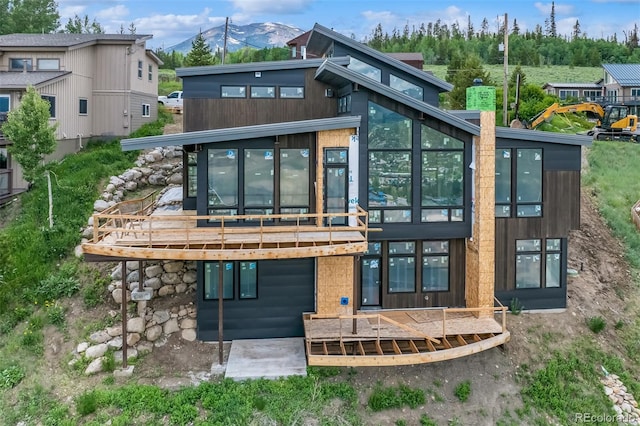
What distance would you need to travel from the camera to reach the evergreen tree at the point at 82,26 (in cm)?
4681

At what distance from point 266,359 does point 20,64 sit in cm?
1979

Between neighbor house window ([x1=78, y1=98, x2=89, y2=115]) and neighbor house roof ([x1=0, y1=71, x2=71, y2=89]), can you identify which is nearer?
neighbor house roof ([x1=0, y1=71, x2=71, y2=89])

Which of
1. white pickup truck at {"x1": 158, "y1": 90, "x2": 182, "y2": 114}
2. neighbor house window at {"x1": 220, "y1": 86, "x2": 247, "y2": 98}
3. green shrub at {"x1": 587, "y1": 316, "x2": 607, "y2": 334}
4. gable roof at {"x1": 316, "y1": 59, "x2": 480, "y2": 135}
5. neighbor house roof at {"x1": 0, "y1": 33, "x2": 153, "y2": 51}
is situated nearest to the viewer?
gable roof at {"x1": 316, "y1": 59, "x2": 480, "y2": 135}

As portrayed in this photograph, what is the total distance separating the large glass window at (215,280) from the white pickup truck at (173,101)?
20127 millimetres

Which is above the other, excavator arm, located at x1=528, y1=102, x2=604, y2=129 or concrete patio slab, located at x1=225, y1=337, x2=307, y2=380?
excavator arm, located at x1=528, y1=102, x2=604, y2=129

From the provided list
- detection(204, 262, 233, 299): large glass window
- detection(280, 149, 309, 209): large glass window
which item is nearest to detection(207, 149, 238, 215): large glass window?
detection(280, 149, 309, 209): large glass window

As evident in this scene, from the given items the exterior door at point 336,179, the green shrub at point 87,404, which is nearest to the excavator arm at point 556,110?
the exterior door at point 336,179

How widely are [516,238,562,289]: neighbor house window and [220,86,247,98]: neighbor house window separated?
9612 mm

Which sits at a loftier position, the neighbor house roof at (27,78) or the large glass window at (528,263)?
the neighbor house roof at (27,78)

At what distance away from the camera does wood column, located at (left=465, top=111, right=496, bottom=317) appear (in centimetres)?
1409

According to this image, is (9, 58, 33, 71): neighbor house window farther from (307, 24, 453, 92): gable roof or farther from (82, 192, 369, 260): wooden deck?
(82, 192, 369, 260): wooden deck

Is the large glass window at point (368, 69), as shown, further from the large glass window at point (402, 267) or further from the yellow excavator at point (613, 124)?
the yellow excavator at point (613, 124)

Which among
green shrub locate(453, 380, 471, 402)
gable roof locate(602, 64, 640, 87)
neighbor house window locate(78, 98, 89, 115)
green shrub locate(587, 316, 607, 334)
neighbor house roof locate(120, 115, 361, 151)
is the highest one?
gable roof locate(602, 64, 640, 87)

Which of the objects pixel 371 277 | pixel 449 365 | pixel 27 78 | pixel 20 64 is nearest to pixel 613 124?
pixel 371 277
